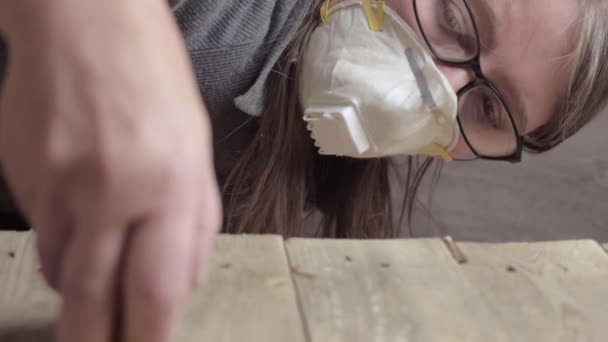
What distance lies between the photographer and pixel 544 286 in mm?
585

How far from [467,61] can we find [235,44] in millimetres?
268

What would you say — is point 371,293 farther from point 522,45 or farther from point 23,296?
point 522,45

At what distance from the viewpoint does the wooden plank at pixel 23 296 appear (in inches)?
18.6

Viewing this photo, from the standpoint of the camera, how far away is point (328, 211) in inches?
44.7

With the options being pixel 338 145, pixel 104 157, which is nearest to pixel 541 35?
pixel 338 145

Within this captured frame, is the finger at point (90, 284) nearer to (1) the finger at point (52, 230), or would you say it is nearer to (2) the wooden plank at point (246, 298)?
(1) the finger at point (52, 230)

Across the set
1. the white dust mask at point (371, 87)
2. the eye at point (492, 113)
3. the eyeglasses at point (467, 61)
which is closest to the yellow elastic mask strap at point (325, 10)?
the white dust mask at point (371, 87)

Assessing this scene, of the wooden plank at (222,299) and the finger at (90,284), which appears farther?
the wooden plank at (222,299)

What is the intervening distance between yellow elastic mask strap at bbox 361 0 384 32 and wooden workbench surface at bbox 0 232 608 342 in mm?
374

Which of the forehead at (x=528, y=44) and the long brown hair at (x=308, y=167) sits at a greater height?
the forehead at (x=528, y=44)

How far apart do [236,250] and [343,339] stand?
12 centimetres

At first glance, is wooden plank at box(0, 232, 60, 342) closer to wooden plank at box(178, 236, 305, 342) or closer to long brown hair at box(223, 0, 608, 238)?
wooden plank at box(178, 236, 305, 342)

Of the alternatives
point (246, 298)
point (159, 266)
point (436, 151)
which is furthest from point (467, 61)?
point (159, 266)

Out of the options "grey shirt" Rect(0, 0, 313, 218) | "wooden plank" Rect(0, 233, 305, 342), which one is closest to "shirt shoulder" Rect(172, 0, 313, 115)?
"grey shirt" Rect(0, 0, 313, 218)
